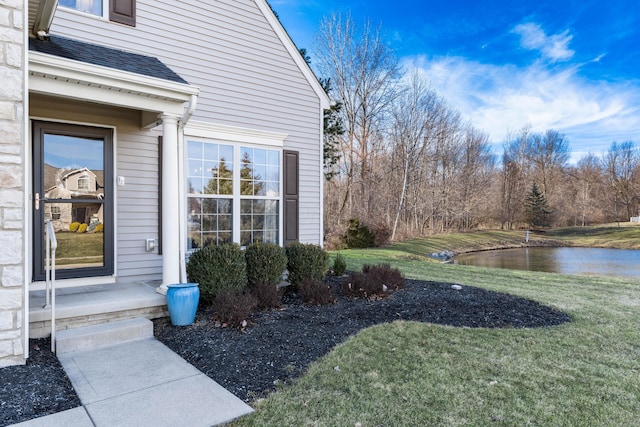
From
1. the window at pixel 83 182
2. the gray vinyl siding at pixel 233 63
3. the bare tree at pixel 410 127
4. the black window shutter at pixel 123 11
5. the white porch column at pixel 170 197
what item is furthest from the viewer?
the bare tree at pixel 410 127

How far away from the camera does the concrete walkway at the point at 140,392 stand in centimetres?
232

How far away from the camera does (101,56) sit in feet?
14.5

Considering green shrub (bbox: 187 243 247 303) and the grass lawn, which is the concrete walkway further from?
green shrub (bbox: 187 243 247 303)

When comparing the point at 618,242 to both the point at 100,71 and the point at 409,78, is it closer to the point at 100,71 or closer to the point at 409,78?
the point at 409,78

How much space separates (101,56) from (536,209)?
35210mm

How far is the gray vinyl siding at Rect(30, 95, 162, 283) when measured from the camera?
5129 millimetres

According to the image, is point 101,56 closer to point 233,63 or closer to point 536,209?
point 233,63

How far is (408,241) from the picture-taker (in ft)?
65.2

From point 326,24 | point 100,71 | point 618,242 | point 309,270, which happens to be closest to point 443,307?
point 309,270

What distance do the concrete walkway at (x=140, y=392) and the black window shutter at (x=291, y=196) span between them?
3522 mm

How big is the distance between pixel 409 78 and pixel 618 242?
54.9ft

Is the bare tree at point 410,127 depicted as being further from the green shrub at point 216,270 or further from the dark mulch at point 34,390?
the dark mulch at point 34,390

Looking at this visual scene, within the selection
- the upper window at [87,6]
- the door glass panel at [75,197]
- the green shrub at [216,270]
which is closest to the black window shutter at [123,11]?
the upper window at [87,6]

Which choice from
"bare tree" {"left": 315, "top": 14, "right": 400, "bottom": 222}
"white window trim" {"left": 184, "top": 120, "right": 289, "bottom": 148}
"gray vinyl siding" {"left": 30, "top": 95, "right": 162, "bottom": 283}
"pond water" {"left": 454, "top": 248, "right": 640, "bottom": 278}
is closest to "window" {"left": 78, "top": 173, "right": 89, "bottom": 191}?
"gray vinyl siding" {"left": 30, "top": 95, "right": 162, "bottom": 283}
